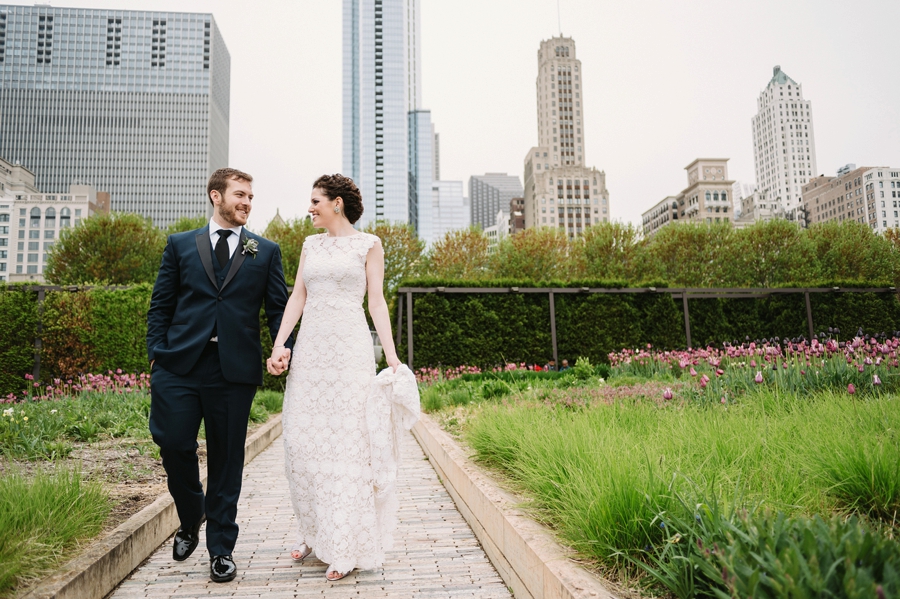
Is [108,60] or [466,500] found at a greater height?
[108,60]

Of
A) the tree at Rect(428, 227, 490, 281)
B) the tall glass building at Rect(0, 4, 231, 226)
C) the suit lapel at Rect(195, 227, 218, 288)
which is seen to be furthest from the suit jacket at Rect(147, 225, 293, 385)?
the tall glass building at Rect(0, 4, 231, 226)

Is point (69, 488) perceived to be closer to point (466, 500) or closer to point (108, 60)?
point (466, 500)

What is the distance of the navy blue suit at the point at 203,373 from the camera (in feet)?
9.04

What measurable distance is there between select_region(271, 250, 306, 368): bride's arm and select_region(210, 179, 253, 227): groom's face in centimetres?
43

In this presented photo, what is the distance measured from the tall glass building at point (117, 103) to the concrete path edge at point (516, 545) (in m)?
113

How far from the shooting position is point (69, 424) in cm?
561

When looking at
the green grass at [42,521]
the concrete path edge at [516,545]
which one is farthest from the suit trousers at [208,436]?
the concrete path edge at [516,545]

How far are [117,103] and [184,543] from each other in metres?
142

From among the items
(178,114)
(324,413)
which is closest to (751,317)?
(324,413)

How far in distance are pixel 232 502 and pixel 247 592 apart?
460mm

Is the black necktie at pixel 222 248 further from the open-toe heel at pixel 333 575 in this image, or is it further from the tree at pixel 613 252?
the tree at pixel 613 252

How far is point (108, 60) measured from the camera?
125m

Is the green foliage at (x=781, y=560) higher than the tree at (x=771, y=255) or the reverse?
the reverse

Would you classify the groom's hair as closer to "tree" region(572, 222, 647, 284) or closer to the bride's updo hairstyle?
the bride's updo hairstyle
